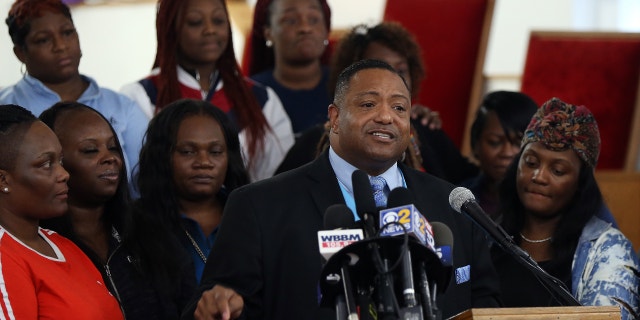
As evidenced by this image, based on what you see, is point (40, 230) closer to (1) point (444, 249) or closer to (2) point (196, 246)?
(2) point (196, 246)

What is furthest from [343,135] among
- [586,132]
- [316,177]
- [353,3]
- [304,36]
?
[353,3]

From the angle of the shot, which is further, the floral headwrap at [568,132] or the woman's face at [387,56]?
the woman's face at [387,56]

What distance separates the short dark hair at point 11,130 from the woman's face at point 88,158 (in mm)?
358

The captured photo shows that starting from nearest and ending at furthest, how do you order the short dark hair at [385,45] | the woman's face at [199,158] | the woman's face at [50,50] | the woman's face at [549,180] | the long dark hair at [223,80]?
the woman's face at [199,158]
the woman's face at [549,180]
the woman's face at [50,50]
the long dark hair at [223,80]
the short dark hair at [385,45]

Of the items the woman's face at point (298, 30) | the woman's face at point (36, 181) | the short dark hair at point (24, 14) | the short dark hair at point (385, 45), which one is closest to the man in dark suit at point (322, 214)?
the woman's face at point (36, 181)

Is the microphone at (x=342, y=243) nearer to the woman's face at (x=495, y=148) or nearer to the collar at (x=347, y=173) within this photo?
the collar at (x=347, y=173)

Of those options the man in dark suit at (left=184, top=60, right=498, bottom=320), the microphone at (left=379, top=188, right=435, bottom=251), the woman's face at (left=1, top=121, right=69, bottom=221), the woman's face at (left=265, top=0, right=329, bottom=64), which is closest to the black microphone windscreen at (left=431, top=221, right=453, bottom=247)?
the microphone at (left=379, top=188, right=435, bottom=251)

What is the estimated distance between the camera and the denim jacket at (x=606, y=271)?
171 inches

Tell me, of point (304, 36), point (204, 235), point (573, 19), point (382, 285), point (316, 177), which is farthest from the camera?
point (573, 19)

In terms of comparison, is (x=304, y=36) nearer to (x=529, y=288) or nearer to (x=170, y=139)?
(x=170, y=139)

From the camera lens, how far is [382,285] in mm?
2828

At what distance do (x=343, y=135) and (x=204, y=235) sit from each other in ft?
3.22

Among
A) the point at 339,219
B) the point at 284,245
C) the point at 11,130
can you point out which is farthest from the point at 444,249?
the point at 11,130

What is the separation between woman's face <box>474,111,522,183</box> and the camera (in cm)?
549
